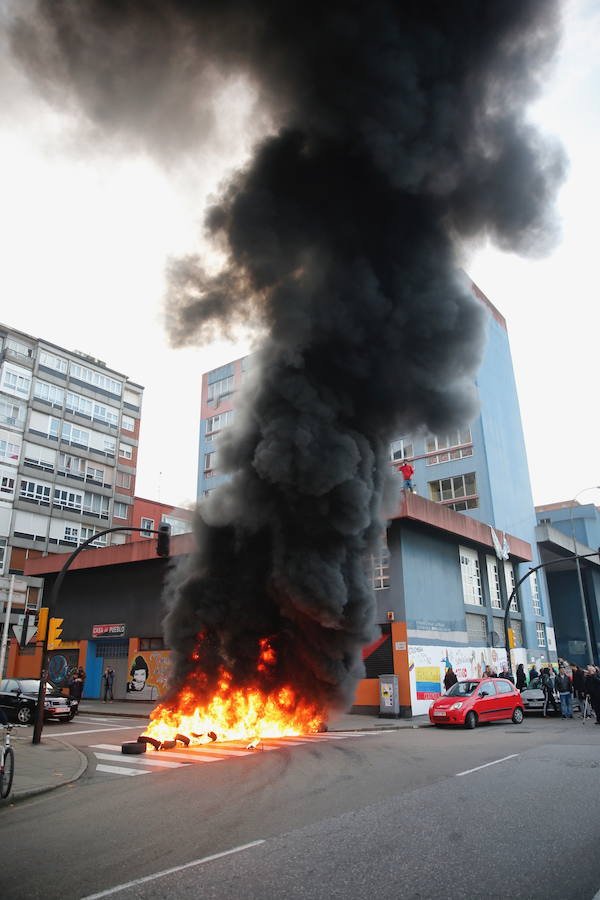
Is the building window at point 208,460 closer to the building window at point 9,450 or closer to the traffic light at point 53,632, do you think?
the building window at point 9,450

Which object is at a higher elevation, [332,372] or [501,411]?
[501,411]

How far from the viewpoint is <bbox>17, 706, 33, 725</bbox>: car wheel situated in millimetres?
19594

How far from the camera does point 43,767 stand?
10.7 m

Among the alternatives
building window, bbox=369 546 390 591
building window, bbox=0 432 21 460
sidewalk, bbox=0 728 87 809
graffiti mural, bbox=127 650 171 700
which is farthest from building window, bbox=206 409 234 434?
sidewalk, bbox=0 728 87 809

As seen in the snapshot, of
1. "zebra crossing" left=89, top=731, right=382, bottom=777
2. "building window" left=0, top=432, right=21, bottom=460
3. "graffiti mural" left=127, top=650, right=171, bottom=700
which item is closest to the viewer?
"zebra crossing" left=89, top=731, right=382, bottom=777

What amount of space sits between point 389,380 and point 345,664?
679 cm

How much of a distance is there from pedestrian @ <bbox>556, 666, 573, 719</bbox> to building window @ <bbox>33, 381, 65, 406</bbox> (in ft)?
119

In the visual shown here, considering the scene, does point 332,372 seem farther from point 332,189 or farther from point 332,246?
point 332,189

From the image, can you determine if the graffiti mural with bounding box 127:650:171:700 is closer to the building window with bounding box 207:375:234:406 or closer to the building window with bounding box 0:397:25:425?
the building window with bounding box 0:397:25:425

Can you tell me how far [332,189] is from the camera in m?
13.5

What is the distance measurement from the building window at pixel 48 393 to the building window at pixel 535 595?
33823mm

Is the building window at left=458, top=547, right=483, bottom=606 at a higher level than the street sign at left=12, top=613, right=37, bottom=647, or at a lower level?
higher

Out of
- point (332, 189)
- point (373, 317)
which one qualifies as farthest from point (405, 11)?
point (373, 317)

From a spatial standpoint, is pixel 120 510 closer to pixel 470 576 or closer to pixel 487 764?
pixel 470 576
